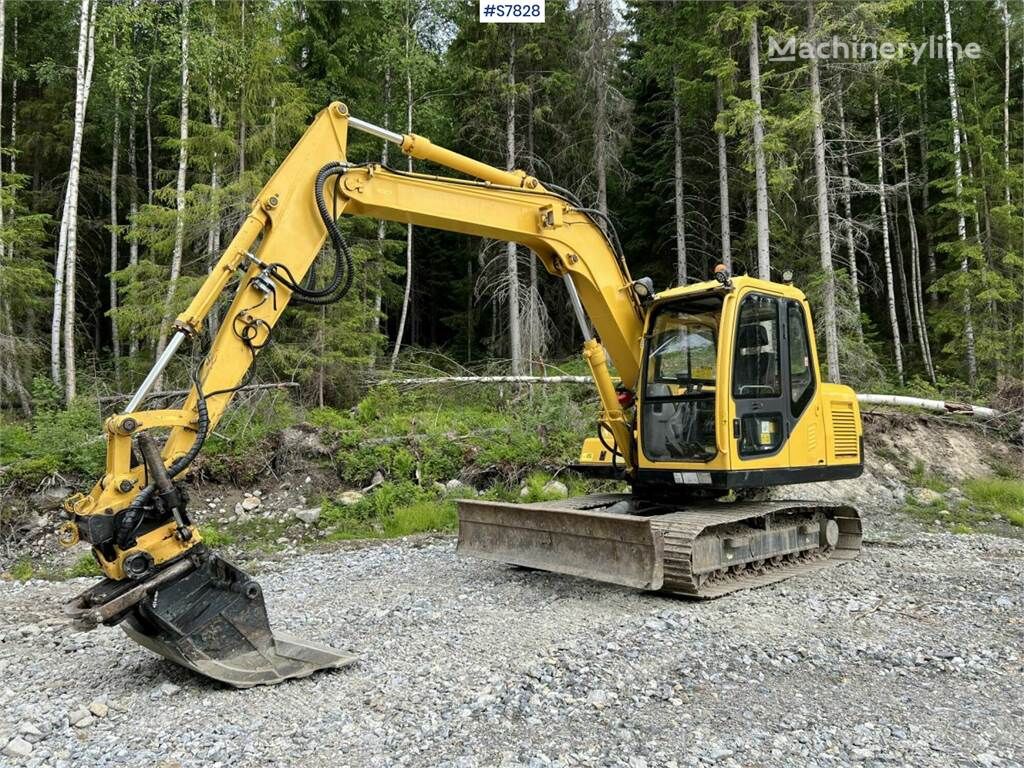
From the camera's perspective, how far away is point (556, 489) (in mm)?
10297

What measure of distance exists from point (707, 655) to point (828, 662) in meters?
0.74

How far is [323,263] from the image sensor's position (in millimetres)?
13695

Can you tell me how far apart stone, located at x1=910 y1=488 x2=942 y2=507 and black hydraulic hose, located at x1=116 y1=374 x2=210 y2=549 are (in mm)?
10729

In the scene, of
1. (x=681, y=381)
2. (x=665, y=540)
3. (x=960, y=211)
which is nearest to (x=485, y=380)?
(x=681, y=381)

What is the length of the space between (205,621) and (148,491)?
2.68 feet

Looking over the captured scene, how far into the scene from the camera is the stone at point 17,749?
11.3 ft

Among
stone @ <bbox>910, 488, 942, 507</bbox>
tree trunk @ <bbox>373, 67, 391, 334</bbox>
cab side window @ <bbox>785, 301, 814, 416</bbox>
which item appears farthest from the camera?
tree trunk @ <bbox>373, 67, 391, 334</bbox>

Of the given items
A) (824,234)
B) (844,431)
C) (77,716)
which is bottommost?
(77,716)

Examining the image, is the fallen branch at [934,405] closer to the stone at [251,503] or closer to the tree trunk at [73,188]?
the stone at [251,503]

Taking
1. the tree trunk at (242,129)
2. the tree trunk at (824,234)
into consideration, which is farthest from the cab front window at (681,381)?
the tree trunk at (242,129)

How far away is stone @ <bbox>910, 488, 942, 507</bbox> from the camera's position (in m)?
11.4

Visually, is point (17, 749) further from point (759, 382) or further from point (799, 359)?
point (799, 359)

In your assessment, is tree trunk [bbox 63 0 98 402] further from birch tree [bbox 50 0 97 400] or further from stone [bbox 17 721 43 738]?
stone [bbox 17 721 43 738]

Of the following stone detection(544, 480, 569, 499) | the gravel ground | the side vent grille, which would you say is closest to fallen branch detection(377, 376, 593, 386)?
stone detection(544, 480, 569, 499)
